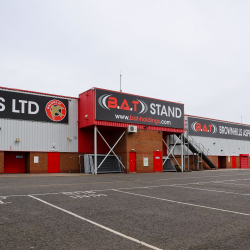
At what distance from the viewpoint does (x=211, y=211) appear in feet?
25.0

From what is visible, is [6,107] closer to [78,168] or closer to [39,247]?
[78,168]

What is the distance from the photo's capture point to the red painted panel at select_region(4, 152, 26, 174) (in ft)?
81.5

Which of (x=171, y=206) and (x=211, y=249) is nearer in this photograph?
(x=211, y=249)

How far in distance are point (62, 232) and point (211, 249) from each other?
2786 millimetres

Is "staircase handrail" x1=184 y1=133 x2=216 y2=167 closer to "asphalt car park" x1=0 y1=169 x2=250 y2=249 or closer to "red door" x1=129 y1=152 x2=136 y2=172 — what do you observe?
"red door" x1=129 y1=152 x2=136 y2=172

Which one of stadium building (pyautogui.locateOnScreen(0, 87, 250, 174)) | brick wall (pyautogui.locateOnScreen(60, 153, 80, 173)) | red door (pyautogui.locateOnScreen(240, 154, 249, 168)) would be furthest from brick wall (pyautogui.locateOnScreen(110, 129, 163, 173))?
red door (pyautogui.locateOnScreen(240, 154, 249, 168))

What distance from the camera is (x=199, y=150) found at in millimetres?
36781

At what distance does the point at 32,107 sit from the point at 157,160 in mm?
13887

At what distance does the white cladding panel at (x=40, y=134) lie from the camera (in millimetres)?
23812

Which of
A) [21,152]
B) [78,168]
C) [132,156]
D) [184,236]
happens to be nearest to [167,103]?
[132,156]

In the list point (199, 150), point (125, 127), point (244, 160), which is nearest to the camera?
point (125, 127)

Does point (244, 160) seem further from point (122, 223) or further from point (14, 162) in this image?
point (122, 223)

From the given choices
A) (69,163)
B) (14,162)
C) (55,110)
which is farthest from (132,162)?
(14,162)

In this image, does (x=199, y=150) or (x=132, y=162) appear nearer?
(x=132, y=162)
